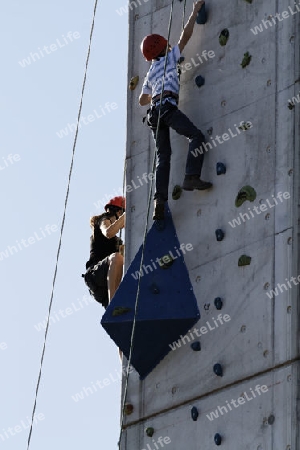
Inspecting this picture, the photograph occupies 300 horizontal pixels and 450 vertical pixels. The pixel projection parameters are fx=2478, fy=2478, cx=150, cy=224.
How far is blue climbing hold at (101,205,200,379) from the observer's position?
23.0m

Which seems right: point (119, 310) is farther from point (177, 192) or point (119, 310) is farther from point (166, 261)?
point (177, 192)

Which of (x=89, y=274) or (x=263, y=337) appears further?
(x=89, y=274)

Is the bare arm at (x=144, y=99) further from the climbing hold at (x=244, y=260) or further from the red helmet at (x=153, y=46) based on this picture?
the climbing hold at (x=244, y=260)

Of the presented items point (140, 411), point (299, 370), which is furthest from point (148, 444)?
point (299, 370)

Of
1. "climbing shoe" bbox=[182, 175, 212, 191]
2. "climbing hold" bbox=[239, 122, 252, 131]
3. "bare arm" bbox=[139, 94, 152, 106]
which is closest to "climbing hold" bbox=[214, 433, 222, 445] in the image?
"climbing shoe" bbox=[182, 175, 212, 191]

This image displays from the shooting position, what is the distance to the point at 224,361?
2266cm

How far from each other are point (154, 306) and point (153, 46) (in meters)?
2.50

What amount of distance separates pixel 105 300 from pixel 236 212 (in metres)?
2.09

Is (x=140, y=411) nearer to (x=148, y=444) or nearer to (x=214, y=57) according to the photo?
(x=148, y=444)

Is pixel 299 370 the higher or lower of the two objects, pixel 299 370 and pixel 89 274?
the lower

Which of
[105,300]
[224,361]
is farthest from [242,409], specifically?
[105,300]

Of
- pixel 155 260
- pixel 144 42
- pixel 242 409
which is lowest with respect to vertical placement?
pixel 242 409

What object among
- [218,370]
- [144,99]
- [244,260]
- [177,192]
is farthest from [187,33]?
[218,370]

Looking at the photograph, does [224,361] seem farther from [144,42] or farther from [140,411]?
[144,42]
